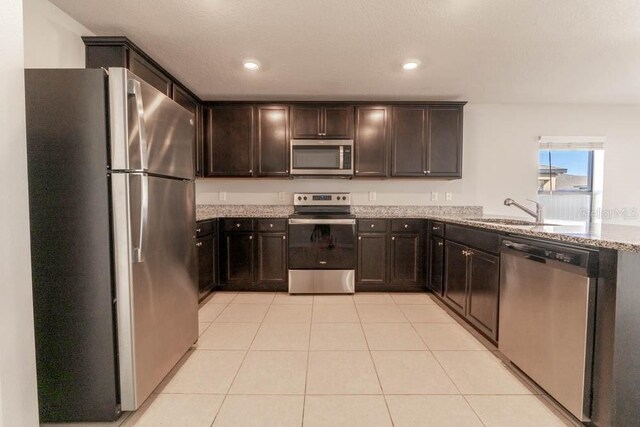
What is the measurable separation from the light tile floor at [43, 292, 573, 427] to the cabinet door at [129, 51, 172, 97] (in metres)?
2.20

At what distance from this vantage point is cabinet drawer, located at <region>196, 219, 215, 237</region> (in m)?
2.93

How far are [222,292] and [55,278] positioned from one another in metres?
2.20

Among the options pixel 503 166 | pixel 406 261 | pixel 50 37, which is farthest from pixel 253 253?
pixel 503 166

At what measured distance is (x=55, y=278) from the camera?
53.1 inches

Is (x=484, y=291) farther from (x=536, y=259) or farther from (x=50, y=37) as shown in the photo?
(x=50, y=37)

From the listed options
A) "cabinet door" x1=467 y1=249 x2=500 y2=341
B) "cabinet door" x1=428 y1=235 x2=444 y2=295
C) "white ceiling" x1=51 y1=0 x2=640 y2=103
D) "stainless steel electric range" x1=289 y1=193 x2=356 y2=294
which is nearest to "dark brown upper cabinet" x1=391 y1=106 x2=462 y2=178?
"white ceiling" x1=51 y1=0 x2=640 y2=103

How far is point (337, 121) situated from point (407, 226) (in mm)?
1540

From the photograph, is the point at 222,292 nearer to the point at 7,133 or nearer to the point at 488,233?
the point at 7,133

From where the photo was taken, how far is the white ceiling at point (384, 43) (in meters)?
1.88

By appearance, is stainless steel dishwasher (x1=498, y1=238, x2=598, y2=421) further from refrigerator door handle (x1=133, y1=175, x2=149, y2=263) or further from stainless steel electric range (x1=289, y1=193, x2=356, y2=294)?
refrigerator door handle (x1=133, y1=175, x2=149, y2=263)

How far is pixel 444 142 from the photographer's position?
141 inches

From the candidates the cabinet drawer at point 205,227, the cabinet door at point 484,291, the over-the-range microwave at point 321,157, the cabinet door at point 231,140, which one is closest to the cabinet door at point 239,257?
the cabinet drawer at point 205,227

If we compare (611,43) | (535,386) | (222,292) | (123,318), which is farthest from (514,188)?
(123,318)

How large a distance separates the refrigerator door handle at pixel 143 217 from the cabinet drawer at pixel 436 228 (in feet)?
8.79
